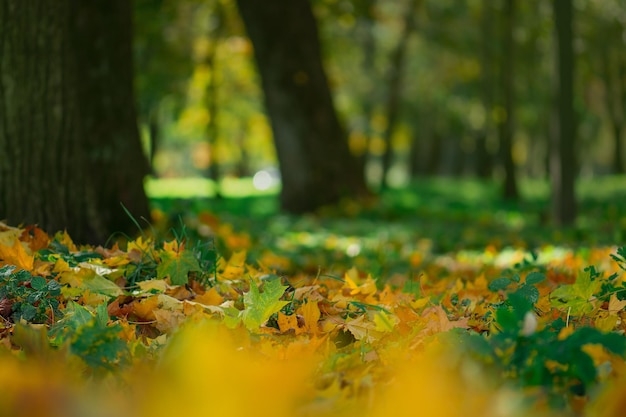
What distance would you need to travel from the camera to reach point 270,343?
2.12m

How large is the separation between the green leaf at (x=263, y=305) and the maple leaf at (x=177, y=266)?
59 centimetres

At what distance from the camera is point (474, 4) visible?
26.5 metres

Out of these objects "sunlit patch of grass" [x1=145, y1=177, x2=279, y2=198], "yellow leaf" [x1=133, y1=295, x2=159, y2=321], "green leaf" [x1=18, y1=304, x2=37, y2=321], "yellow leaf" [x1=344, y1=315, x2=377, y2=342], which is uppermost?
"green leaf" [x1=18, y1=304, x2=37, y2=321]

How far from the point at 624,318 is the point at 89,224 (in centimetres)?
377

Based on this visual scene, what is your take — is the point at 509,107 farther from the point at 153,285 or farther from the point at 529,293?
the point at 153,285

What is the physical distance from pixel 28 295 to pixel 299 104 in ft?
33.5

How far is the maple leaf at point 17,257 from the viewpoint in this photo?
2939 mm

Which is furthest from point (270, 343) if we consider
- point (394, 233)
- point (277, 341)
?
point (394, 233)

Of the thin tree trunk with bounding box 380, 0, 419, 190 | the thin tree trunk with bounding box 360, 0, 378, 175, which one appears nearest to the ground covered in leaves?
the thin tree trunk with bounding box 380, 0, 419, 190

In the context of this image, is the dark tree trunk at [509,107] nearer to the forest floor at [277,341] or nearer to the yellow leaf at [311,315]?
the forest floor at [277,341]

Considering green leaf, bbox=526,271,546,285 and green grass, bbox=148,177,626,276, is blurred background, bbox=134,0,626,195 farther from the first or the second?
green leaf, bbox=526,271,546,285

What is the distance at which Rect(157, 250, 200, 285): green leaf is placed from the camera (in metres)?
2.97

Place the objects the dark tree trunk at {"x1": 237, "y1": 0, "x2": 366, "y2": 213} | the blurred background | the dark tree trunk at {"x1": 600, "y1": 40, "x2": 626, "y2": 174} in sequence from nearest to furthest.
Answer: the dark tree trunk at {"x1": 237, "y1": 0, "x2": 366, "y2": 213}, the blurred background, the dark tree trunk at {"x1": 600, "y1": 40, "x2": 626, "y2": 174}

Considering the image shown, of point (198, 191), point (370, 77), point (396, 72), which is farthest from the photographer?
point (198, 191)
